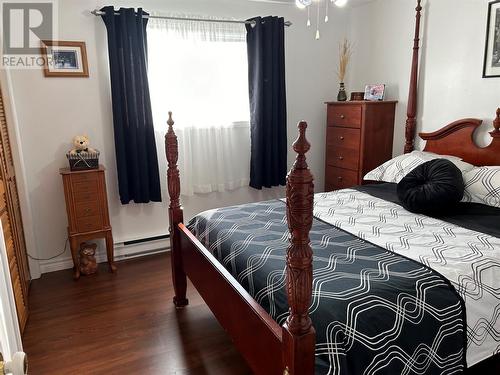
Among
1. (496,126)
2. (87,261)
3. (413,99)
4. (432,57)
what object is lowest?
(87,261)

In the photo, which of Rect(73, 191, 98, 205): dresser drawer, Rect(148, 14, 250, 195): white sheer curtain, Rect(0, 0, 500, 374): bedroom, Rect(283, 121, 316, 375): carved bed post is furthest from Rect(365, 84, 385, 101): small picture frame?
Rect(283, 121, 316, 375): carved bed post

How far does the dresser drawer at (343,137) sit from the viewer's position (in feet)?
11.6

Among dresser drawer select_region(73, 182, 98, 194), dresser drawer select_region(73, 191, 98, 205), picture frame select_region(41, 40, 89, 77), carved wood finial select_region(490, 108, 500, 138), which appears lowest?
dresser drawer select_region(73, 191, 98, 205)

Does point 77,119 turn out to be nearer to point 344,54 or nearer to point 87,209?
point 87,209

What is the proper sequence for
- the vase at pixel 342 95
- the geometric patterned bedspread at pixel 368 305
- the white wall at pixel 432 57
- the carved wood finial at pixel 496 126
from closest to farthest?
the geometric patterned bedspread at pixel 368 305 < the carved wood finial at pixel 496 126 < the white wall at pixel 432 57 < the vase at pixel 342 95

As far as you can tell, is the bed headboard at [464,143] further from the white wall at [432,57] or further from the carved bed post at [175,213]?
the carved bed post at [175,213]

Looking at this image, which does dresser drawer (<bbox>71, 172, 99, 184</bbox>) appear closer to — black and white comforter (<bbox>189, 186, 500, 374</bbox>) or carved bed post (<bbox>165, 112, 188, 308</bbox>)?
carved bed post (<bbox>165, 112, 188, 308</bbox>)

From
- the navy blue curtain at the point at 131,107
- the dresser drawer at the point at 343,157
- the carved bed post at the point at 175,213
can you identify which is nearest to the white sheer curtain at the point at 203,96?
the navy blue curtain at the point at 131,107

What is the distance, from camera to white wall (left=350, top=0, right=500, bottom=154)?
2.84 metres

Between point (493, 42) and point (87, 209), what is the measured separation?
3.37m

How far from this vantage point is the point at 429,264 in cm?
160

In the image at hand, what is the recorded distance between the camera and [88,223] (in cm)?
304

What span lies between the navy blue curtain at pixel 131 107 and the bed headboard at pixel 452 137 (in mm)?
2305

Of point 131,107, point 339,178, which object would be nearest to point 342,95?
point 339,178
